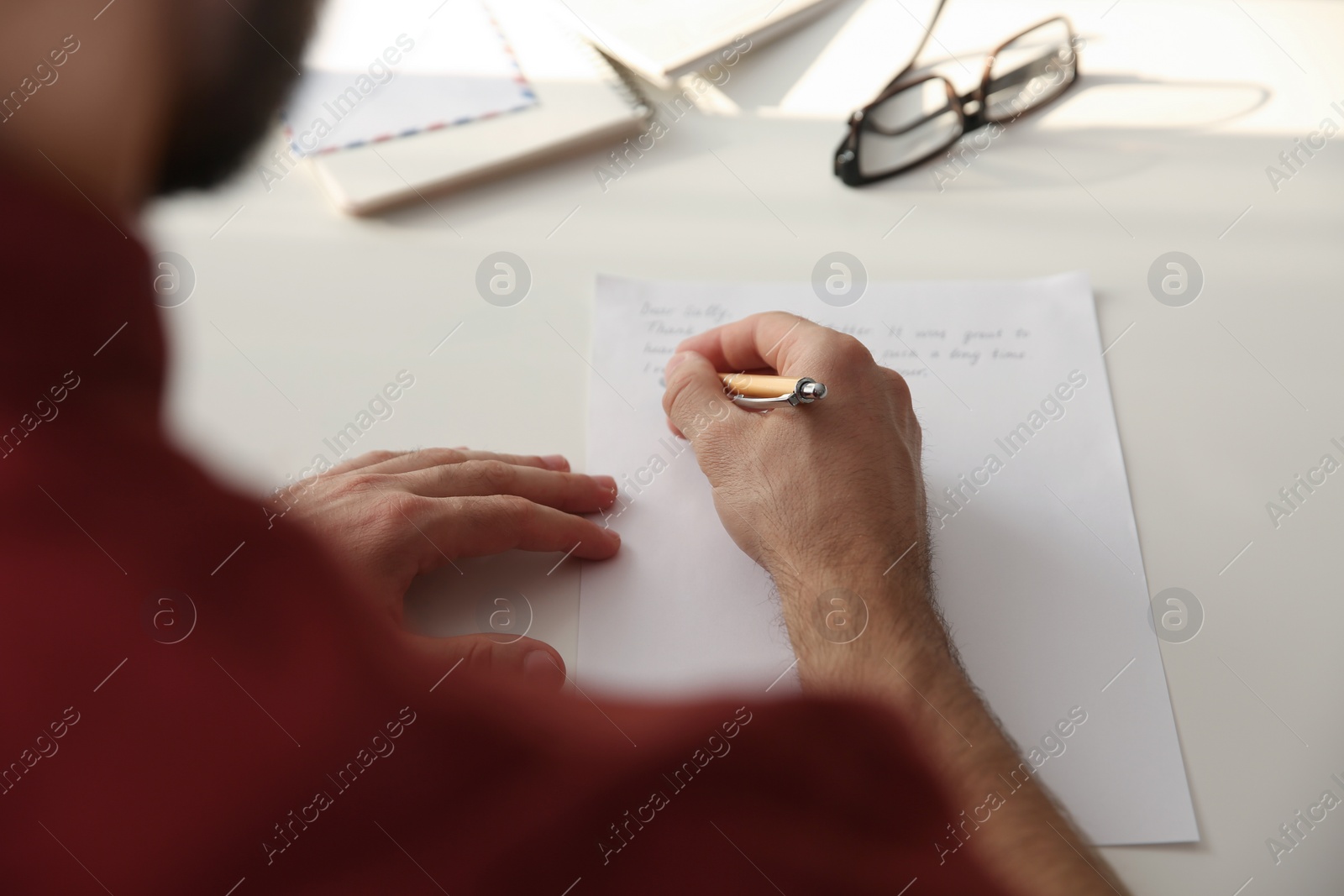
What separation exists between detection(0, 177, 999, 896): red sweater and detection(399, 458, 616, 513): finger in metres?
0.25

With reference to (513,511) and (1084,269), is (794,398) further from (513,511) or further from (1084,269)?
(1084,269)

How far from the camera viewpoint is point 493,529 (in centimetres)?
67

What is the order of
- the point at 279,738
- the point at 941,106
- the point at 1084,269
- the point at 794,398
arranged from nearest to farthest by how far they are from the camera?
the point at 279,738 → the point at 794,398 → the point at 1084,269 → the point at 941,106

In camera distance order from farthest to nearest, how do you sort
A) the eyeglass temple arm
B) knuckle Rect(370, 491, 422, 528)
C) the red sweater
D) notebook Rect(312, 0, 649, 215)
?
the eyeglass temple arm, notebook Rect(312, 0, 649, 215), knuckle Rect(370, 491, 422, 528), the red sweater

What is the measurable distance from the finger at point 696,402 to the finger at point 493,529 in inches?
4.3

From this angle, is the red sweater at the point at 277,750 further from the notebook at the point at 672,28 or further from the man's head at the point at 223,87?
the notebook at the point at 672,28

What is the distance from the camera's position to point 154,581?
388mm

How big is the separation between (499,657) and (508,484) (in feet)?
0.46

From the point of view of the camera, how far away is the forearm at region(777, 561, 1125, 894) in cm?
52

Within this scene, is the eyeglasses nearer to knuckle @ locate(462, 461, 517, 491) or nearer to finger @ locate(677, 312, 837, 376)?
finger @ locate(677, 312, 837, 376)

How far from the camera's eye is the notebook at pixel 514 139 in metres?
0.88

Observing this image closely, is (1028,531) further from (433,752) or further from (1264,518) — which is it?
(433,752)

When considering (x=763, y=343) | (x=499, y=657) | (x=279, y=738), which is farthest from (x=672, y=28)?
(x=279, y=738)

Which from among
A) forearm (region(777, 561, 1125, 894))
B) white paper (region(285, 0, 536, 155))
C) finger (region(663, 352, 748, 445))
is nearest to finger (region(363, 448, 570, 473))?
finger (region(663, 352, 748, 445))
